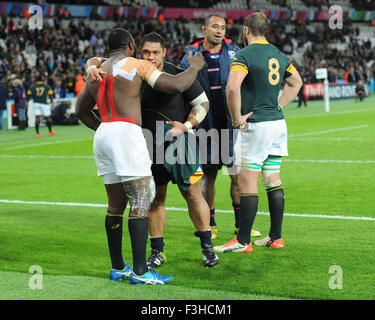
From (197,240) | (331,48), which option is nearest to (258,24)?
(197,240)

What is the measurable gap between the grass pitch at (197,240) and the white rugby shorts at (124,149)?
1009 millimetres

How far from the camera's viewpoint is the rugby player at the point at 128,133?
5496 mm

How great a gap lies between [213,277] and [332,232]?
89.0 inches

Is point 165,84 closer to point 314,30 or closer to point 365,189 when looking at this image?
point 365,189

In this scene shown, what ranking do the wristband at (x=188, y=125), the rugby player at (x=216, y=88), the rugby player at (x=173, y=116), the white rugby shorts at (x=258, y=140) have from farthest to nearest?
the rugby player at (x=216, y=88) → the white rugby shorts at (x=258, y=140) → the rugby player at (x=173, y=116) → the wristband at (x=188, y=125)

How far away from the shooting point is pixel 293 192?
10.5m

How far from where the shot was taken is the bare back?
5.49 meters

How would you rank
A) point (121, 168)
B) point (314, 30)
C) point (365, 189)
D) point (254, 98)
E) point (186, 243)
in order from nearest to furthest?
point (121, 168) < point (254, 98) < point (186, 243) < point (365, 189) < point (314, 30)

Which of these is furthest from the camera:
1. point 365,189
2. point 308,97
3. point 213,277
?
point 308,97

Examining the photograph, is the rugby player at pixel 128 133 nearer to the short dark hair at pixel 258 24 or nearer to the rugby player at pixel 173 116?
the rugby player at pixel 173 116

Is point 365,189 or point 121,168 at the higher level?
point 121,168

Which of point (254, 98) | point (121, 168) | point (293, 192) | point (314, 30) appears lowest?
point (293, 192)

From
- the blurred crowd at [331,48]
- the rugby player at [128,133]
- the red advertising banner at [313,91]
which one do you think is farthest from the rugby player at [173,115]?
the blurred crowd at [331,48]

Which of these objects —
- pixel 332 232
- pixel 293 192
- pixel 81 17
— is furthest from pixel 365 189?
pixel 81 17
